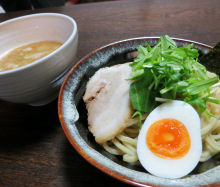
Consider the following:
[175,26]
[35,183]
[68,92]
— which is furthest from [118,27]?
[35,183]

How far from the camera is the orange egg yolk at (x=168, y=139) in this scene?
927mm

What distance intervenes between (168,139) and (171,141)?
2 centimetres

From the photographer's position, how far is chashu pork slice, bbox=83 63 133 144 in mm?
1059

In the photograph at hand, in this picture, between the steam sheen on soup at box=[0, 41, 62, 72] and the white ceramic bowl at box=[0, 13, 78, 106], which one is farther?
the steam sheen on soup at box=[0, 41, 62, 72]

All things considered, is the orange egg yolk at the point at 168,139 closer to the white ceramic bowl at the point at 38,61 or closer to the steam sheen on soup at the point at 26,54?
the white ceramic bowl at the point at 38,61

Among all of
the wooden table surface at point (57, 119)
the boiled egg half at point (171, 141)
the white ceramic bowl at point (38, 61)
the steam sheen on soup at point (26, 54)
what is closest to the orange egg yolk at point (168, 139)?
the boiled egg half at point (171, 141)

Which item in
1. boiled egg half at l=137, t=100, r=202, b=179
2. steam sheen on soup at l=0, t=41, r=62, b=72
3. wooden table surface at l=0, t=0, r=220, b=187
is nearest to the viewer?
boiled egg half at l=137, t=100, r=202, b=179

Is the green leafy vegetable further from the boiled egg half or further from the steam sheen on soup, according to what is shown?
the steam sheen on soup

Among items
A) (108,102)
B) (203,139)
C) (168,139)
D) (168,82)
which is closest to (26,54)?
(108,102)

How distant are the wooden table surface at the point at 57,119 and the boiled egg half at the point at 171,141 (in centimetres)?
24

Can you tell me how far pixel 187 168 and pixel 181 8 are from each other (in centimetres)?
225

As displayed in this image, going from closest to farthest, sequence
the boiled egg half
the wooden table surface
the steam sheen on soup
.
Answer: the boiled egg half
the wooden table surface
the steam sheen on soup

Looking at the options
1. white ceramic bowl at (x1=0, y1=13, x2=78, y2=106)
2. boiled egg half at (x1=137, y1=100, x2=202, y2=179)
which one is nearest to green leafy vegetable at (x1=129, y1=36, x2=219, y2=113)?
boiled egg half at (x1=137, y1=100, x2=202, y2=179)

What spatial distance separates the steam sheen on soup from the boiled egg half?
907 millimetres
